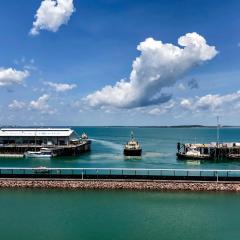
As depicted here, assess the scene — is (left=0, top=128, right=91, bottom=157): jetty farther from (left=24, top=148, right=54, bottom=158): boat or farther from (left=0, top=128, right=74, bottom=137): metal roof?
(left=24, top=148, right=54, bottom=158): boat

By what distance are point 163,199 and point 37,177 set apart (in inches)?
678

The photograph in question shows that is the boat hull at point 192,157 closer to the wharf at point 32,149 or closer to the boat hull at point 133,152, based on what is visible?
the boat hull at point 133,152

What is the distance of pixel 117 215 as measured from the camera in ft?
138

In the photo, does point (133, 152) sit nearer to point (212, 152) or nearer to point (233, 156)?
point (212, 152)

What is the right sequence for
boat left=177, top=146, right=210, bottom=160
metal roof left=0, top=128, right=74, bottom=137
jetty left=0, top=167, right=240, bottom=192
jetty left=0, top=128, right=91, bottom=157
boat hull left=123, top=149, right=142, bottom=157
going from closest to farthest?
jetty left=0, top=167, right=240, bottom=192
boat left=177, top=146, right=210, bottom=160
boat hull left=123, top=149, right=142, bottom=157
jetty left=0, top=128, right=91, bottom=157
metal roof left=0, top=128, right=74, bottom=137

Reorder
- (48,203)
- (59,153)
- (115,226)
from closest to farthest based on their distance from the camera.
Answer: (115,226), (48,203), (59,153)

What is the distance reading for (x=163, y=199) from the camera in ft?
155

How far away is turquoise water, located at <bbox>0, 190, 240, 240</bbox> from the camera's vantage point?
36.3 meters

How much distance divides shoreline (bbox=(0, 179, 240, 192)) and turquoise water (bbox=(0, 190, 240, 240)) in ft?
4.00

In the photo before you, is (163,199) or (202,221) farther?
(163,199)

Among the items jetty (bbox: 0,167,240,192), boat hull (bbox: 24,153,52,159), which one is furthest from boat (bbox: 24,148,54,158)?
jetty (bbox: 0,167,240,192)

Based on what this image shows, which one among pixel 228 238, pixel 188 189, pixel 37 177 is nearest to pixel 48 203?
pixel 37 177

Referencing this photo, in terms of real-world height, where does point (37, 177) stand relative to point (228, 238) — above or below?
above

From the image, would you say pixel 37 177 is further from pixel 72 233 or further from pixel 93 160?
pixel 93 160
